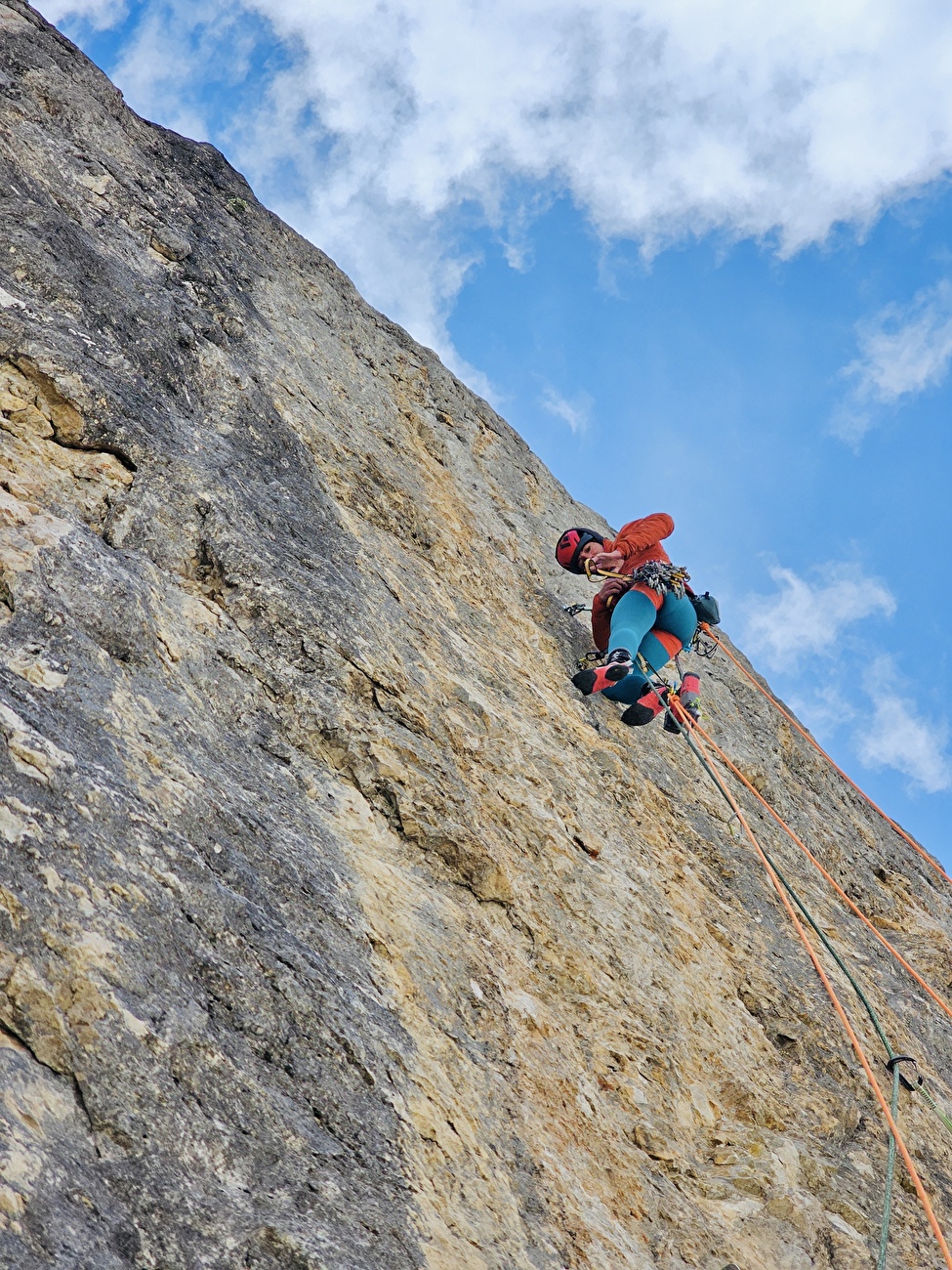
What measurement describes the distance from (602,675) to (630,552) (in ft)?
5.28

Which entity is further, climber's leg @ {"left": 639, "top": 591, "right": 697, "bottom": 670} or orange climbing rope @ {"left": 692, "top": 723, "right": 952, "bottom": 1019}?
climber's leg @ {"left": 639, "top": 591, "right": 697, "bottom": 670}

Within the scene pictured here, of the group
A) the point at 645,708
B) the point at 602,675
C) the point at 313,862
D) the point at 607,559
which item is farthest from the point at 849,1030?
the point at 607,559

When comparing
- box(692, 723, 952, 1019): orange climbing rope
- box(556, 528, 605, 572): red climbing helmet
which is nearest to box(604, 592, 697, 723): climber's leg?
box(556, 528, 605, 572): red climbing helmet

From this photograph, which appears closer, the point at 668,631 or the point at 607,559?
the point at 607,559

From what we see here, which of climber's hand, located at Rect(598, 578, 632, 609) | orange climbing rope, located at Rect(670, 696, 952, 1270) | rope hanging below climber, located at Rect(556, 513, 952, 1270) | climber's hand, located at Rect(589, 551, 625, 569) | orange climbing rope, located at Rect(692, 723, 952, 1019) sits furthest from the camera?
climber's hand, located at Rect(589, 551, 625, 569)

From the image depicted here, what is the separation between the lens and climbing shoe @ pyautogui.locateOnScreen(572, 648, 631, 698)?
8398 mm

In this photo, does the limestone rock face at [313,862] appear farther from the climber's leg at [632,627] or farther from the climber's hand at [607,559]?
the climber's hand at [607,559]

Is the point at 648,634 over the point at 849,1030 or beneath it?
over

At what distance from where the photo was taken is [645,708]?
336 inches

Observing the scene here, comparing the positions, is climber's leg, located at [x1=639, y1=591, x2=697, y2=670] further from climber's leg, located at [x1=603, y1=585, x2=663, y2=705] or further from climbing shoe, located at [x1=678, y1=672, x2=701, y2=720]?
climbing shoe, located at [x1=678, y1=672, x2=701, y2=720]

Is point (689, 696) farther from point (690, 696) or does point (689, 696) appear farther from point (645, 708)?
point (645, 708)

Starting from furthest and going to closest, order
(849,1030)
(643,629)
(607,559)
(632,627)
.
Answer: (607,559) → (643,629) → (632,627) → (849,1030)

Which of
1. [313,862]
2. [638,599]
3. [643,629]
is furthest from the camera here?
[638,599]

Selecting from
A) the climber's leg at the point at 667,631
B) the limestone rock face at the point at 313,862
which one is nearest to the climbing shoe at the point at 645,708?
the limestone rock face at the point at 313,862
